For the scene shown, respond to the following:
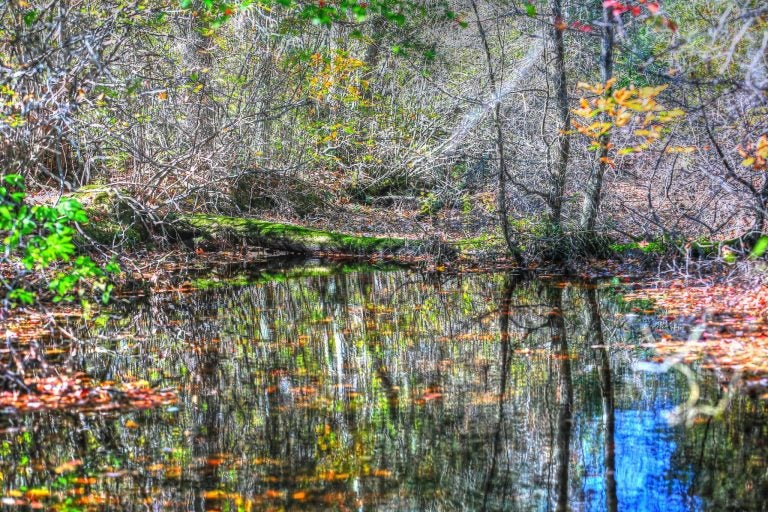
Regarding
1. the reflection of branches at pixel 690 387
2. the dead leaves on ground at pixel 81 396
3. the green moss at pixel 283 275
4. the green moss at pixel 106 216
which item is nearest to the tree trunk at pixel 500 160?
the green moss at pixel 283 275

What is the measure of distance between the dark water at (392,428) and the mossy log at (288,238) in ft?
19.3

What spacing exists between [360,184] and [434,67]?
3372 mm

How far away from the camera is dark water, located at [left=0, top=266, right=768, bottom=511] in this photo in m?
4.51

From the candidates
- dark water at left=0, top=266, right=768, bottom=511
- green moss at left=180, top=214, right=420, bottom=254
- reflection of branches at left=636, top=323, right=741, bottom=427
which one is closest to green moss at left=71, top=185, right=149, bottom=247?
green moss at left=180, top=214, right=420, bottom=254

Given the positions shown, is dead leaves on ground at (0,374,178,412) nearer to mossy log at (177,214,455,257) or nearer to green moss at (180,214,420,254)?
mossy log at (177,214,455,257)

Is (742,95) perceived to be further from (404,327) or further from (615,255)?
(615,255)

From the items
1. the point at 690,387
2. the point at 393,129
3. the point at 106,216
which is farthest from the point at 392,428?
the point at 393,129

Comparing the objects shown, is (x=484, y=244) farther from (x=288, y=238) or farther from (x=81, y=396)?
(x=81, y=396)

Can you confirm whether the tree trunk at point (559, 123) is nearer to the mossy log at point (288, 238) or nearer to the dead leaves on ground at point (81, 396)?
the mossy log at point (288, 238)

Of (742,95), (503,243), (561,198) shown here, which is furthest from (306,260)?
(742,95)

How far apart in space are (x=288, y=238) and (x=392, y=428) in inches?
406

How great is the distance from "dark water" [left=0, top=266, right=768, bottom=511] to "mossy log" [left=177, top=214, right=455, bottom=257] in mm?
5892

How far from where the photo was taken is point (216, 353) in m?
7.80

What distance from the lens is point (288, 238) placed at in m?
15.6
